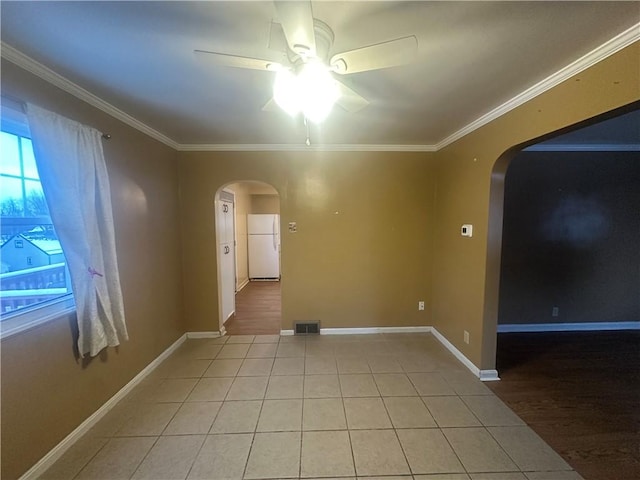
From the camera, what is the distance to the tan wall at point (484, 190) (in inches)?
58.3

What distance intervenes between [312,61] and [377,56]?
0.32 meters

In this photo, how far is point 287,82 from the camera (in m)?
1.38

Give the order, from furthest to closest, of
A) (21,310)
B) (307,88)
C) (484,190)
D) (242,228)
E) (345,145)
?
(242,228) < (345,145) < (484,190) < (21,310) < (307,88)

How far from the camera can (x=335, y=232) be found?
3.52 meters

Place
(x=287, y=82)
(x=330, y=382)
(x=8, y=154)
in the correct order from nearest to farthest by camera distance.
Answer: (x=287, y=82), (x=8, y=154), (x=330, y=382)

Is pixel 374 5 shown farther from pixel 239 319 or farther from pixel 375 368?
pixel 239 319

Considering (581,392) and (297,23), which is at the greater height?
(297,23)

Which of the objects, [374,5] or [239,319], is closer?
[374,5]

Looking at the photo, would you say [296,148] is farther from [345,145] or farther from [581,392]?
[581,392]

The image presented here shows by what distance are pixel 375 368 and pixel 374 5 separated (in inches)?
111


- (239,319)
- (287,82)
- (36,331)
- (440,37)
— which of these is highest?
(440,37)

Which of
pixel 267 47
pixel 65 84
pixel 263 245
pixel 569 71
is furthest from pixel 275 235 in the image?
pixel 569 71

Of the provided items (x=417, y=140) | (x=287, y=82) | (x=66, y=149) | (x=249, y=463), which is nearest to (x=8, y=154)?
(x=66, y=149)

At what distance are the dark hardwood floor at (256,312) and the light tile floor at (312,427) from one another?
0.82 m
